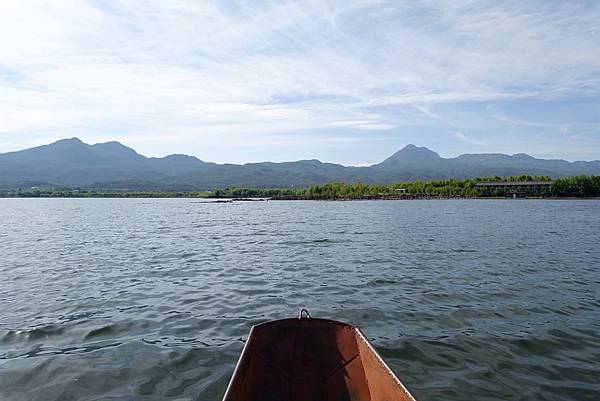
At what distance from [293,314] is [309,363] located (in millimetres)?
6775

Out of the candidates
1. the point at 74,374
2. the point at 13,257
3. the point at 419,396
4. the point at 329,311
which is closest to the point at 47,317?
the point at 74,374

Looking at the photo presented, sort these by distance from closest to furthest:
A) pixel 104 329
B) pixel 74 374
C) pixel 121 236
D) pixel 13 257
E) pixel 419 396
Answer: pixel 419 396, pixel 74 374, pixel 104 329, pixel 13 257, pixel 121 236

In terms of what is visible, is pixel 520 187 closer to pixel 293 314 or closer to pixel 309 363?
pixel 293 314

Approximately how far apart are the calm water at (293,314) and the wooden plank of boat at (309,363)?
6.45 feet

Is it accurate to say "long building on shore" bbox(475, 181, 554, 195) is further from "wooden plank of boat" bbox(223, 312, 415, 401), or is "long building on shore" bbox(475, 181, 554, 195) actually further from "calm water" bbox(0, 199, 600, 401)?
"wooden plank of boat" bbox(223, 312, 415, 401)

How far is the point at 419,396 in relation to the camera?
9.38 metres

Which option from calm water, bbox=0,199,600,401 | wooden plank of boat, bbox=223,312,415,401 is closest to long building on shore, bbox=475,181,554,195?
calm water, bbox=0,199,600,401

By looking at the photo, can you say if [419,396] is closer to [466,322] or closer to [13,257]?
[466,322]

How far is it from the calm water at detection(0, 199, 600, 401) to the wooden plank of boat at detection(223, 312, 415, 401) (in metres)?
1.97

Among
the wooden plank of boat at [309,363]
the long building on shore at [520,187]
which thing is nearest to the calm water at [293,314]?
the wooden plank of boat at [309,363]

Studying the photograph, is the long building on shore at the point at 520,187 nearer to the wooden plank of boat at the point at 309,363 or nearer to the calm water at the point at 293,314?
the calm water at the point at 293,314

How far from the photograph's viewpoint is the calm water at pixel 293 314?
405 inches

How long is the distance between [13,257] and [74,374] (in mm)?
26529

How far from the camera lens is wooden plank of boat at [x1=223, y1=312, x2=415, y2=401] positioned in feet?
26.5
